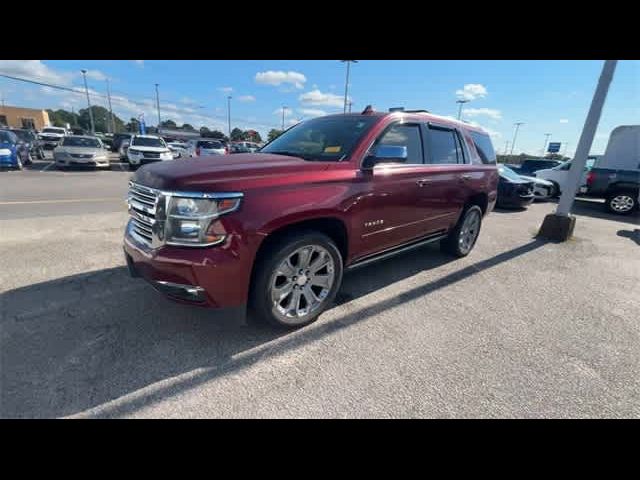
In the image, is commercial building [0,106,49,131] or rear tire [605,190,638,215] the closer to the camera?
rear tire [605,190,638,215]

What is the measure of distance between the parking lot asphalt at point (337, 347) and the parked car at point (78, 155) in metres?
11.4

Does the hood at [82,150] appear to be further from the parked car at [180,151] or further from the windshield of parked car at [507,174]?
the windshield of parked car at [507,174]

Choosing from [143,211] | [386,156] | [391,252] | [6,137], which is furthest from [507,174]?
[6,137]

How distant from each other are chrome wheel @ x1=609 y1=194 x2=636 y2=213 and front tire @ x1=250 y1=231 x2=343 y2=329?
1249cm

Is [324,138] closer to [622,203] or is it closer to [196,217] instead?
[196,217]

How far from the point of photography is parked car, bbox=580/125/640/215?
10.4m

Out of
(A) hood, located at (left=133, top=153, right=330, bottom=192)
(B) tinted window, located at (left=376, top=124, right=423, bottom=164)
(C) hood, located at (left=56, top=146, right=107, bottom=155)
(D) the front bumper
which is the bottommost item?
(C) hood, located at (left=56, top=146, right=107, bottom=155)

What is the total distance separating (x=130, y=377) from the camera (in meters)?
2.20

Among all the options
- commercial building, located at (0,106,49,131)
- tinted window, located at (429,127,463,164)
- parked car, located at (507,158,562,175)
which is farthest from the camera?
commercial building, located at (0,106,49,131)

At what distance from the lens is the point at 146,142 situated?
16.0 meters

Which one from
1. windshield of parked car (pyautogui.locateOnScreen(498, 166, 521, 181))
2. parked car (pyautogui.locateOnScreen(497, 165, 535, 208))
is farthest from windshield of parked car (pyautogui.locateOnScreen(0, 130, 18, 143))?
windshield of parked car (pyautogui.locateOnScreen(498, 166, 521, 181))

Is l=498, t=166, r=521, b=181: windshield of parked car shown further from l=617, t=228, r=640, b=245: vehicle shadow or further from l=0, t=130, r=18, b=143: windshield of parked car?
l=0, t=130, r=18, b=143: windshield of parked car
